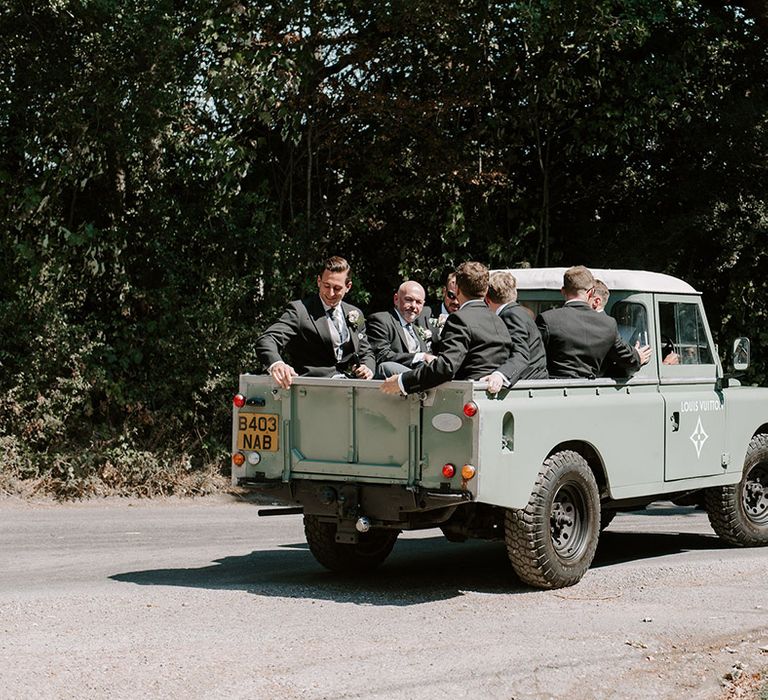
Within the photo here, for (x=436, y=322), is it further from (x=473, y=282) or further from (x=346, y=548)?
(x=346, y=548)

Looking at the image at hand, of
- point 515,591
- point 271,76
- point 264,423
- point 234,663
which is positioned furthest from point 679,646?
point 271,76

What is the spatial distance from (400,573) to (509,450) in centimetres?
194

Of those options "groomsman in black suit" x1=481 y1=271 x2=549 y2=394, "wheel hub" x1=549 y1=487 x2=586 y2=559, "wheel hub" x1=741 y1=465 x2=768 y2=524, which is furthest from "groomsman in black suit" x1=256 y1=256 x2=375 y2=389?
"wheel hub" x1=741 y1=465 x2=768 y2=524

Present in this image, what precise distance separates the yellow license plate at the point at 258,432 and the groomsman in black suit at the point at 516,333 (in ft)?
5.18

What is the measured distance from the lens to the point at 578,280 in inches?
380

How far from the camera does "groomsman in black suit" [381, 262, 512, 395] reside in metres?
8.27

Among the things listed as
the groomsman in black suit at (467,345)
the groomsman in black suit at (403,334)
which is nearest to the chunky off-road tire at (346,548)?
the groomsman in black suit at (403,334)

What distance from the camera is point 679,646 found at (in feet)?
24.1

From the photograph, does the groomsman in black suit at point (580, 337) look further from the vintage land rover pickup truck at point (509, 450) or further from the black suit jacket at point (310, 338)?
the black suit jacket at point (310, 338)


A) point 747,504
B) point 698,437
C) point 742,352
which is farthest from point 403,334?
point 747,504

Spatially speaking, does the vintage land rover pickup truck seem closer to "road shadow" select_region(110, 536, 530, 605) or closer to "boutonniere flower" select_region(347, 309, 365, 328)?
"road shadow" select_region(110, 536, 530, 605)

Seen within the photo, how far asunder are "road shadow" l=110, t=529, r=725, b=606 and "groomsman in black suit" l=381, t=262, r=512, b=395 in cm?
147

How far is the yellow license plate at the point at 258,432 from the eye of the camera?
8.99 m

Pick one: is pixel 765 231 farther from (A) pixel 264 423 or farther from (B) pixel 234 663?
(B) pixel 234 663
